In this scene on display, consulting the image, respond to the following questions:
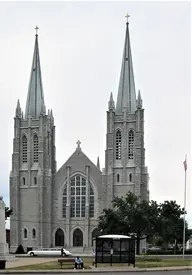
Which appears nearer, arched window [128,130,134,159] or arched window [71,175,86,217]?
arched window [128,130,134,159]

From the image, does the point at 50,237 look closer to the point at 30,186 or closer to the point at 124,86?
the point at 30,186

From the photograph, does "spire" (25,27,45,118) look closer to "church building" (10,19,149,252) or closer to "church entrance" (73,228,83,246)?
"church building" (10,19,149,252)

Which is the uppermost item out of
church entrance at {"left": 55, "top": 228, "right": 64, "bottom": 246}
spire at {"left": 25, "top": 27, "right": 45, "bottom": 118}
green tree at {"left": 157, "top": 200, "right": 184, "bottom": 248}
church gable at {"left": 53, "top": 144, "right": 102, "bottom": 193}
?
spire at {"left": 25, "top": 27, "right": 45, "bottom": 118}

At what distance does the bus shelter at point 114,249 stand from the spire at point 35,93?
67637 mm

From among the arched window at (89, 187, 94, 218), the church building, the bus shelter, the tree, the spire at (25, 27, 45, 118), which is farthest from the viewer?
the spire at (25, 27, 45, 118)

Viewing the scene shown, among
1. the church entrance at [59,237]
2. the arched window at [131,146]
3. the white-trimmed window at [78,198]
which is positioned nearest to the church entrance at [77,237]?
the church entrance at [59,237]

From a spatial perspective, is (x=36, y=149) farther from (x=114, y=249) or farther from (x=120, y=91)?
(x=114, y=249)

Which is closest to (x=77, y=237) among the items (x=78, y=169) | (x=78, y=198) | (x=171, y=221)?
(x=78, y=198)

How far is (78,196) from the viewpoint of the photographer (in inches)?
3868

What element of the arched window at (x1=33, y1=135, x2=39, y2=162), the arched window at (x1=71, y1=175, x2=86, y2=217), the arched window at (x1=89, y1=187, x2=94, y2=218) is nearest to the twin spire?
the arched window at (x1=33, y1=135, x2=39, y2=162)

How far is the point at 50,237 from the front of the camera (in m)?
95.9

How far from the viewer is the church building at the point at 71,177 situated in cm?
9581

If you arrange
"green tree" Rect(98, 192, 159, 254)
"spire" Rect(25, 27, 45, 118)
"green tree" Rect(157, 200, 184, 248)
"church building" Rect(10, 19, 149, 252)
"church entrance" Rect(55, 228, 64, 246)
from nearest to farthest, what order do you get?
"green tree" Rect(98, 192, 159, 254) < "green tree" Rect(157, 200, 184, 248) < "church building" Rect(10, 19, 149, 252) < "church entrance" Rect(55, 228, 64, 246) < "spire" Rect(25, 27, 45, 118)

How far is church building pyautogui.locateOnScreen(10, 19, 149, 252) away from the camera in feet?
314
